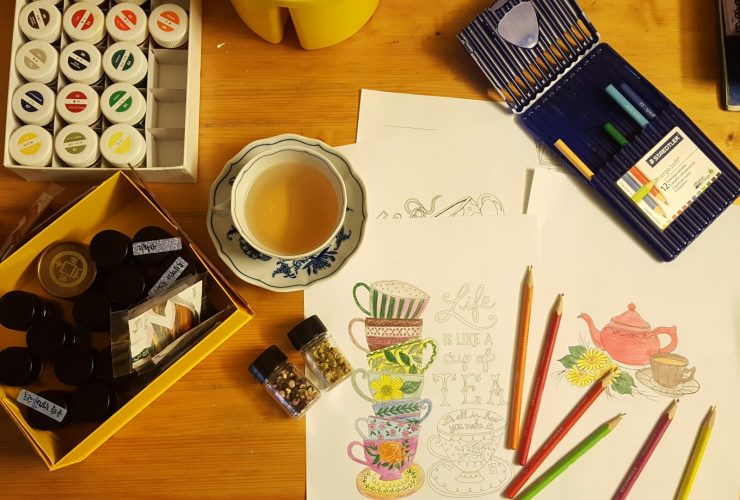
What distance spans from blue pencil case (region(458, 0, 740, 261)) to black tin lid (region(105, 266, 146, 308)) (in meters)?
0.48

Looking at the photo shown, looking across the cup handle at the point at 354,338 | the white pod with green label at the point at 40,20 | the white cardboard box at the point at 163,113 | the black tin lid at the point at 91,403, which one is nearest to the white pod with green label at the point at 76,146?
the white cardboard box at the point at 163,113

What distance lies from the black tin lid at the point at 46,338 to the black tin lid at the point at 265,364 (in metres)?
0.20

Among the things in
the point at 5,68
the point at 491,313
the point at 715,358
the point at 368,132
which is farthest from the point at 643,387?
the point at 5,68

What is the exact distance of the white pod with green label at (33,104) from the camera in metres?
0.69

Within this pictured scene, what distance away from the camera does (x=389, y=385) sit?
710 mm

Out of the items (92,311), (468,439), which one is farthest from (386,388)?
(92,311)

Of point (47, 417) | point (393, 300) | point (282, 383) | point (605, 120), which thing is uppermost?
point (605, 120)

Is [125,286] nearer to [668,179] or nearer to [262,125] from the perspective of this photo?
[262,125]

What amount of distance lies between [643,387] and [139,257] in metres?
0.60

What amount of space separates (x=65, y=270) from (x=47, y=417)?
0.53ft

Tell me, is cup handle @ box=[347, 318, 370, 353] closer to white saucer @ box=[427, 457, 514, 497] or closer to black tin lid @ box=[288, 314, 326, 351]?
black tin lid @ box=[288, 314, 326, 351]

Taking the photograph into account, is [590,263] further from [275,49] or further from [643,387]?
[275,49]

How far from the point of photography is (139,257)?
0.66 meters

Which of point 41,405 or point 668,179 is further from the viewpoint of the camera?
point 668,179
